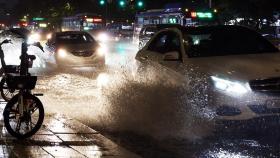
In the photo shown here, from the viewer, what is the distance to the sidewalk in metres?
6.92

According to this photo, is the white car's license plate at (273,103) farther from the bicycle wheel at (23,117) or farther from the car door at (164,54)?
the bicycle wheel at (23,117)

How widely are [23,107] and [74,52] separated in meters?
12.8

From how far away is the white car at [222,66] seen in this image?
25.9ft

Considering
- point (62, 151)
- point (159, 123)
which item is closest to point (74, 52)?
point (159, 123)

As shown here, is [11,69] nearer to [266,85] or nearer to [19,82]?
[19,82]

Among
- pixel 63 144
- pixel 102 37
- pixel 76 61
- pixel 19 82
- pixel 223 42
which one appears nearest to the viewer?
pixel 63 144

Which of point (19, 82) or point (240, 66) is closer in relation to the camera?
point (19, 82)

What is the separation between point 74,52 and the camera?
20703 millimetres

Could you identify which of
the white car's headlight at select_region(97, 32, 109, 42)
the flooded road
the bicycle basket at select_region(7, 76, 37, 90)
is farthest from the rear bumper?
the white car's headlight at select_region(97, 32, 109, 42)

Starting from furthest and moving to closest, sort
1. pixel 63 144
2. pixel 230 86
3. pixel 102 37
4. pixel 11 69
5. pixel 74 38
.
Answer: pixel 102 37, pixel 74 38, pixel 11 69, pixel 230 86, pixel 63 144

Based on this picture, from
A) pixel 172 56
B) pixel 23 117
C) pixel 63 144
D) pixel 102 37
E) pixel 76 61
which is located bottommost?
pixel 102 37

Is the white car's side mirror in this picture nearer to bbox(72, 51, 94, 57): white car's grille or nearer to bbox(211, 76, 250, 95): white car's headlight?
bbox(211, 76, 250, 95): white car's headlight

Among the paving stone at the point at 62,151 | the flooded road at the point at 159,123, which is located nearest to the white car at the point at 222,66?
the flooded road at the point at 159,123

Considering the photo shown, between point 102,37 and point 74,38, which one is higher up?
point 74,38
